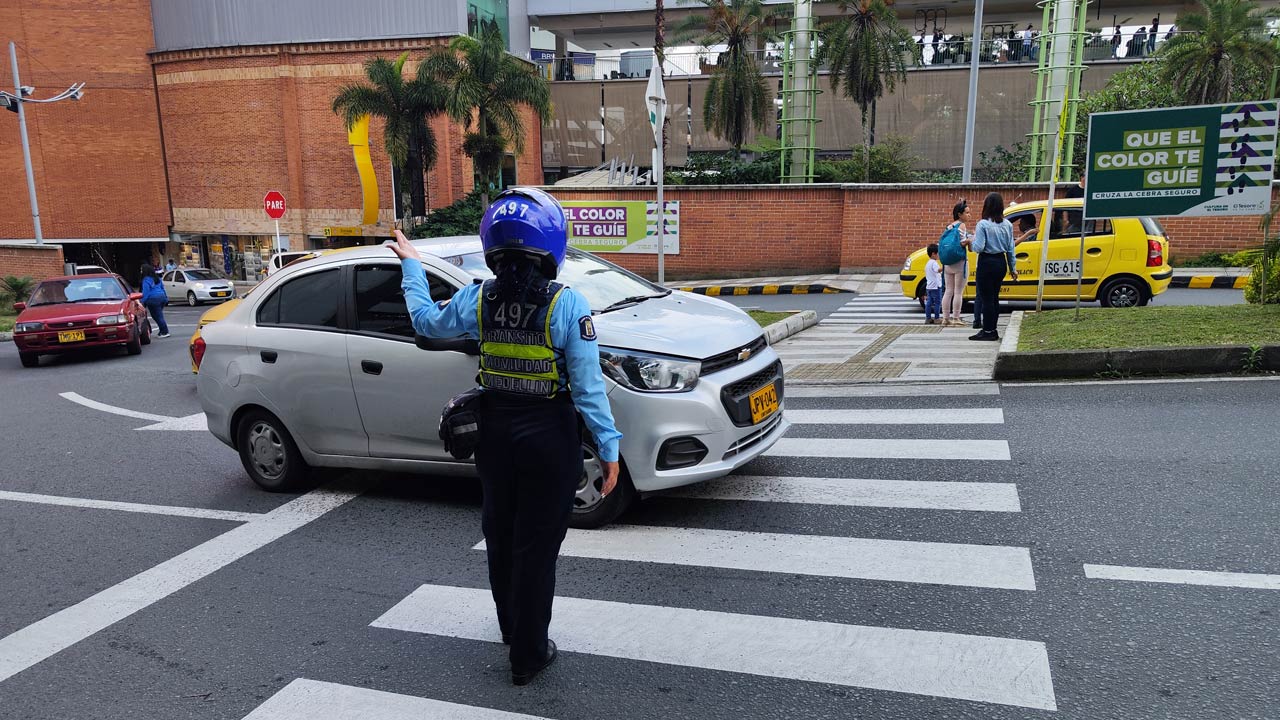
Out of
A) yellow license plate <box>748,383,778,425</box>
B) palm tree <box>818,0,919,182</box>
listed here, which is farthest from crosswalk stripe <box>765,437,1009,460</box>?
palm tree <box>818,0,919,182</box>

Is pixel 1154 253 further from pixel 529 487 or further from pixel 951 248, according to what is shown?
pixel 529 487

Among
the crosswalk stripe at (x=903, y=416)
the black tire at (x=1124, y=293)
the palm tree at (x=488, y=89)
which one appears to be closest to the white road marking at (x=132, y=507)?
the crosswalk stripe at (x=903, y=416)

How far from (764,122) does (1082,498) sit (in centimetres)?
3110

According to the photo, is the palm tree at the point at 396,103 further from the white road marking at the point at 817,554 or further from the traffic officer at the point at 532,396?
the traffic officer at the point at 532,396

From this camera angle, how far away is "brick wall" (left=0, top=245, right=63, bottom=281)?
28.3 m

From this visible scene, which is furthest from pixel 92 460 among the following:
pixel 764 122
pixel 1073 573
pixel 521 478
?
pixel 764 122

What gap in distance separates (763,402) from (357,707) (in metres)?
3.03

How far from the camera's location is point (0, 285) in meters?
27.7

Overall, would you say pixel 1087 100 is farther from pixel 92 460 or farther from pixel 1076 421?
pixel 92 460

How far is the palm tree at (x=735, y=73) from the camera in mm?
32969

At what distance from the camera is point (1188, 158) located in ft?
32.4

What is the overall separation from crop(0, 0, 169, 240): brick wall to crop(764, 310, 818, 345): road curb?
39.0 metres

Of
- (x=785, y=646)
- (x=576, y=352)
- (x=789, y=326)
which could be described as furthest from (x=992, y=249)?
(x=576, y=352)

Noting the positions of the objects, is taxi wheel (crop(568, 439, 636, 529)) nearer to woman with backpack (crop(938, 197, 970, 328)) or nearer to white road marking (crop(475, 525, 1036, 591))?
white road marking (crop(475, 525, 1036, 591))
